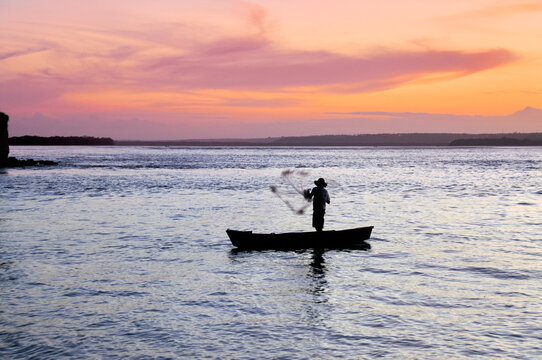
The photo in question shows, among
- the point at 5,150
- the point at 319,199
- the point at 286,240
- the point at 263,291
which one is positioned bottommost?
the point at 263,291

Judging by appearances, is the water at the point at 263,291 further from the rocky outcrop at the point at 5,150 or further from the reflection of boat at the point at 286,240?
the rocky outcrop at the point at 5,150

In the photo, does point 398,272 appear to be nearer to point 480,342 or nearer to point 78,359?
point 480,342

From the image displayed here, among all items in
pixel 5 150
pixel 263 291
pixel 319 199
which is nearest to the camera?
pixel 263 291

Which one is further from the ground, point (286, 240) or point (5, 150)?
point (5, 150)

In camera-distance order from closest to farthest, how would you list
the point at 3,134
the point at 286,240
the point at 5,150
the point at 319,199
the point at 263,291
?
the point at 263,291
the point at 286,240
the point at 319,199
the point at 3,134
the point at 5,150

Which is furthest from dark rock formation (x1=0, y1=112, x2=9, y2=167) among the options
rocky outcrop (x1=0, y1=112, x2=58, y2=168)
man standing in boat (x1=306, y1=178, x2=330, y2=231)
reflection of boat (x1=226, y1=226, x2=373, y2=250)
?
man standing in boat (x1=306, y1=178, x2=330, y2=231)

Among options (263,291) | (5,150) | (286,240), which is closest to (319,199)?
(286,240)

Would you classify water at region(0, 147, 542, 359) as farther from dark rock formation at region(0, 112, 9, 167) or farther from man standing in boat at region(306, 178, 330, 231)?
dark rock formation at region(0, 112, 9, 167)

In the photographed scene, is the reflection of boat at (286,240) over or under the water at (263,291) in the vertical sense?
over

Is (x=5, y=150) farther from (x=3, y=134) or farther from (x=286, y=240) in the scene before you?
(x=286, y=240)

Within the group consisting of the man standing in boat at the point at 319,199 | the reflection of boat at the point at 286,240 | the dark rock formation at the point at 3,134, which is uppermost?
the dark rock formation at the point at 3,134

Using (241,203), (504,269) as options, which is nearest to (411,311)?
(504,269)

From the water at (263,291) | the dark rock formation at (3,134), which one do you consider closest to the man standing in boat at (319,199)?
the water at (263,291)

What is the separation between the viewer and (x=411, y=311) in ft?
42.3
